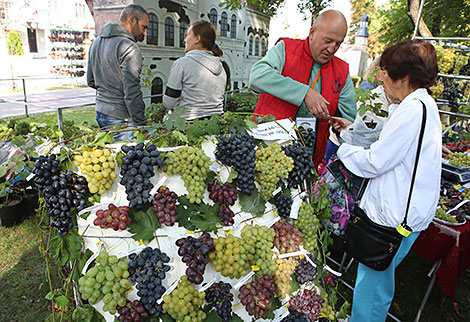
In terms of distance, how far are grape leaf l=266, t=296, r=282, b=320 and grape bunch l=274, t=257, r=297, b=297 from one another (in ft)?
0.10

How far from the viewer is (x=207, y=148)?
4.47 feet

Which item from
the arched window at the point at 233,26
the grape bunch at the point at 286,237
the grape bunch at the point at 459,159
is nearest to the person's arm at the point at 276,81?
the grape bunch at the point at 286,237

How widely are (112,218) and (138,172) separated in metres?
0.19

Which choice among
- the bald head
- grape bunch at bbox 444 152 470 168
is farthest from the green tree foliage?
grape bunch at bbox 444 152 470 168

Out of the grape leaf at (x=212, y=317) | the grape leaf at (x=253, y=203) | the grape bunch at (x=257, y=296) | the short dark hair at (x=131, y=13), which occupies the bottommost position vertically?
the grape leaf at (x=212, y=317)

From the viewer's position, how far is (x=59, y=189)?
1.11m

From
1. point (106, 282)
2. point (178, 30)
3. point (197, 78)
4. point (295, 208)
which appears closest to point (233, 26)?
point (178, 30)

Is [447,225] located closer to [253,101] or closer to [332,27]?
[332,27]

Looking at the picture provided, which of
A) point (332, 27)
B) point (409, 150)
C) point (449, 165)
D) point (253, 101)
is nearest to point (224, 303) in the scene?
point (409, 150)

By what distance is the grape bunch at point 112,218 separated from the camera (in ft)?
3.66

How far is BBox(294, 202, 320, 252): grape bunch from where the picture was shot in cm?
147

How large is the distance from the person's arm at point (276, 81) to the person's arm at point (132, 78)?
122 centimetres

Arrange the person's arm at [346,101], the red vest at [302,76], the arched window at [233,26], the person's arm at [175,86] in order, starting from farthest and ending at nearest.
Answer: the arched window at [233,26] → the person's arm at [175,86] → the person's arm at [346,101] → the red vest at [302,76]

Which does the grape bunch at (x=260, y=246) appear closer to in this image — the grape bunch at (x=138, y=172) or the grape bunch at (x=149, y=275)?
the grape bunch at (x=149, y=275)
